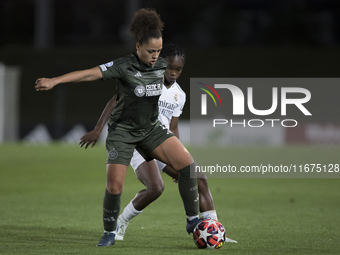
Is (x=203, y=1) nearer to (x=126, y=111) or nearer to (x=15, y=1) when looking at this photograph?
(x=15, y=1)

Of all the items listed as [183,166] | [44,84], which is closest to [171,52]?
[183,166]

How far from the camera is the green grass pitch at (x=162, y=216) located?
5.99 metres

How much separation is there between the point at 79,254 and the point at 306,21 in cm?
2888

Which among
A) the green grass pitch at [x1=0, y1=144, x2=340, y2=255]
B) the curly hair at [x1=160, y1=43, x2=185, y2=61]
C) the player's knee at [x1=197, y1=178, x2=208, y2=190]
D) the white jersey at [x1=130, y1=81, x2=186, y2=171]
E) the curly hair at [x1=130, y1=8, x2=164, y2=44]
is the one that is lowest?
the green grass pitch at [x1=0, y1=144, x2=340, y2=255]

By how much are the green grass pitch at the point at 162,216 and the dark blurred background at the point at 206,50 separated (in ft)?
53.5

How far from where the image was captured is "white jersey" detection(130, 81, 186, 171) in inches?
266

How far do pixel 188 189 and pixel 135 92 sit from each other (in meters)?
1.18

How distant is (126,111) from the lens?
5.83 m

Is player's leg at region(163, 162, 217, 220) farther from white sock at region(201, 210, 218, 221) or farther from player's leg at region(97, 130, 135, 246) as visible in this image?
player's leg at region(97, 130, 135, 246)

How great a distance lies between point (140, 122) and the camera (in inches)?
232

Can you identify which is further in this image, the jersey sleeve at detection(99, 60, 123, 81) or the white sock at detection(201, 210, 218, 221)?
the white sock at detection(201, 210, 218, 221)

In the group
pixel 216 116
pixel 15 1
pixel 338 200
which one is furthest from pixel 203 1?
pixel 338 200

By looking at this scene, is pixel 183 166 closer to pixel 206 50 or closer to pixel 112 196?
pixel 112 196

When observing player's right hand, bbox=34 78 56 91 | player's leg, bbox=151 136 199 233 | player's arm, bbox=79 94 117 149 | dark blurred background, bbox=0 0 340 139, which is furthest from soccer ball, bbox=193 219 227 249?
dark blurred background, bbox=0 0 340 139
